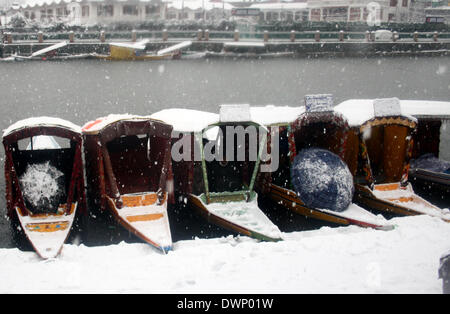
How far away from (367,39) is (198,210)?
41.5 metres

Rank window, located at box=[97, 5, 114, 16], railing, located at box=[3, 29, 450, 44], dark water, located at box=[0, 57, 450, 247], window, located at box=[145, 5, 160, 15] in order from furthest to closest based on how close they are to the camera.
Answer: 1. window, located at box=[145, 5, 160, 15]
2. window, located at box=[97, 5, 114, 16]
3. railing, located at box=[3, 29, 450, 44]
4. dark water, located at box=[0, 57, 450, 247]

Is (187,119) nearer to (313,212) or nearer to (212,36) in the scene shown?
(313,212)

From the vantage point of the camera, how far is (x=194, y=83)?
1139 inches

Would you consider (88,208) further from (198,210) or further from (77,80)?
(77,80)

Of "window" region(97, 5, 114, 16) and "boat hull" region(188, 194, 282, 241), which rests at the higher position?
"window" region(97, 5, 114, 16)

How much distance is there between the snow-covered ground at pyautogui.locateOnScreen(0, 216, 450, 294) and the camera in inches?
205

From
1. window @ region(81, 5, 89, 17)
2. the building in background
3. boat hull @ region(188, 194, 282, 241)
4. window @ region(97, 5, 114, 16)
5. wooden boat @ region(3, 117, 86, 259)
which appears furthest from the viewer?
window @ region(81, 5, 89, 17)

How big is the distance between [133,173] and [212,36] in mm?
37465

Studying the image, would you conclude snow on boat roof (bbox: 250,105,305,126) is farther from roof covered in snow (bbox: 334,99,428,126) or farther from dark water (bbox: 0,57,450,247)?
dark water (bbox: 0,57,450,247)

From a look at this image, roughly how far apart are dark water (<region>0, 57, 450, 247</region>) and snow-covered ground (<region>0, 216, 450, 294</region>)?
519 inches

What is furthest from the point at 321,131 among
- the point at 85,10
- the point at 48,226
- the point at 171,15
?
the point at 171,15

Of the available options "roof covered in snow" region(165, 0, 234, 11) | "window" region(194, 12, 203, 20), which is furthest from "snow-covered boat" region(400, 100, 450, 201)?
"window" region(194, 12, 203, 20)
